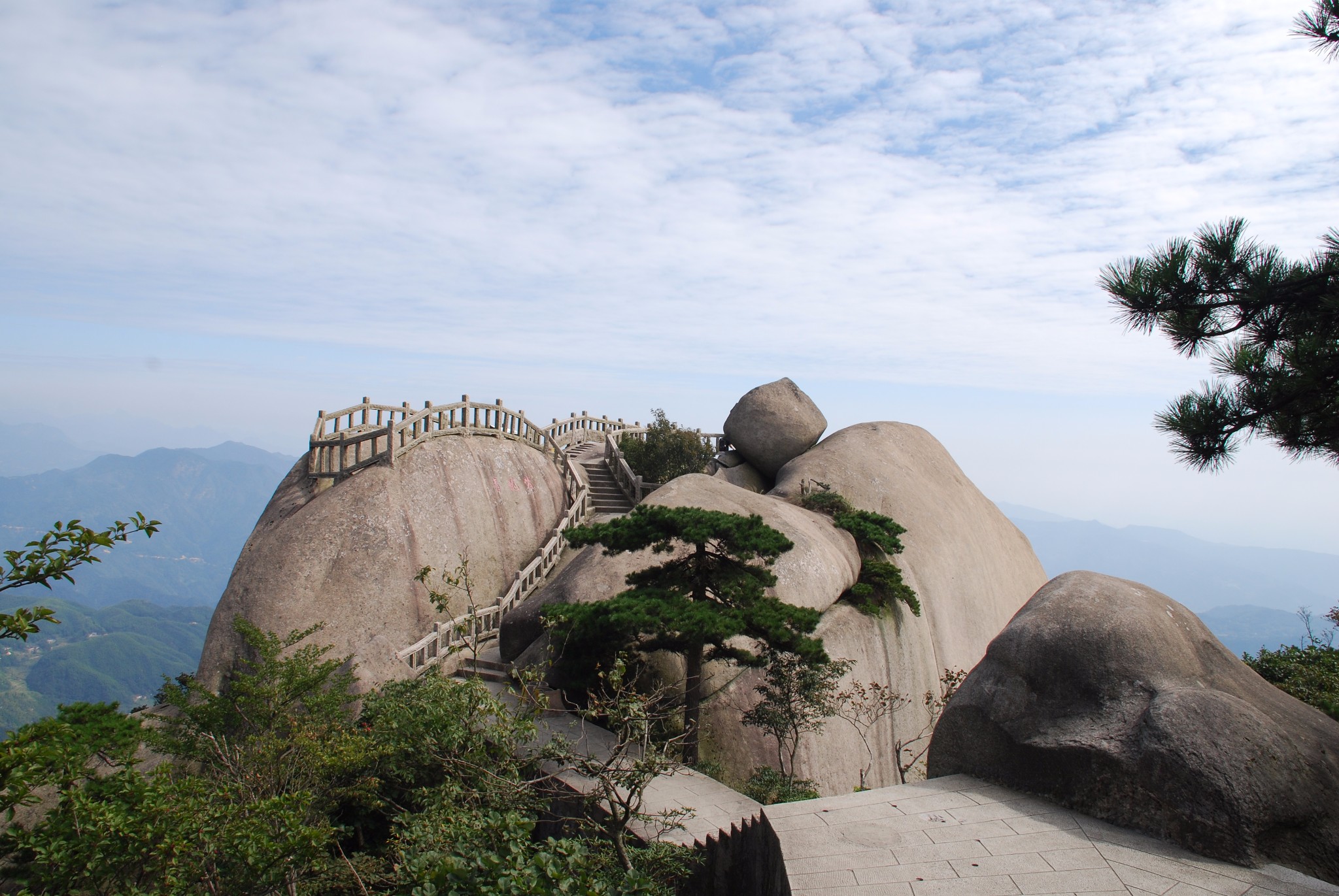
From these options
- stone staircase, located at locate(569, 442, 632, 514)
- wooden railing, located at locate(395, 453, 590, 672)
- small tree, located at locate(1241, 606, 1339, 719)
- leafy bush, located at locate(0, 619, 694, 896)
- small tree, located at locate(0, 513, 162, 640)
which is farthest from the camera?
stone staircase, located at locate(569, 442, 632, 514)

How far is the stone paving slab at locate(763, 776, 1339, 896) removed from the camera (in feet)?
22.7

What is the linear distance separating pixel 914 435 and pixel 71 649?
6350 inches

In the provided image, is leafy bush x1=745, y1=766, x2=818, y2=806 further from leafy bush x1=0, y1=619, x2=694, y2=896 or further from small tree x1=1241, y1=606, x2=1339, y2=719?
small tree x1=1241, y1=606, x2=1339, y2=719

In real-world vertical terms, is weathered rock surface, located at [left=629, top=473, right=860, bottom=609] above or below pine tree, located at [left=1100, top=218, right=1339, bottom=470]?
below

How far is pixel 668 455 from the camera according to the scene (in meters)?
25.5

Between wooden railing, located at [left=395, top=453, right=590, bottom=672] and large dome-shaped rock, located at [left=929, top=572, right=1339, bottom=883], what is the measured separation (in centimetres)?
645

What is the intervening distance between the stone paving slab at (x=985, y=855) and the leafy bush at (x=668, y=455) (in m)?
16.4

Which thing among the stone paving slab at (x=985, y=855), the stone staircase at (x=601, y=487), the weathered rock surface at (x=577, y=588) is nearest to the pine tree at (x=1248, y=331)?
the stone paving slab at (x=985, y=855)

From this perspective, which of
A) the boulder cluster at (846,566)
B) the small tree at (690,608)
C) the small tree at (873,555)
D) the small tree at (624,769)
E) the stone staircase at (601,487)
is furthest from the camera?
the stone staircase at (601,487)

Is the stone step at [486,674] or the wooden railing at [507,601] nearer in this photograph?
the stone step at [486,674]

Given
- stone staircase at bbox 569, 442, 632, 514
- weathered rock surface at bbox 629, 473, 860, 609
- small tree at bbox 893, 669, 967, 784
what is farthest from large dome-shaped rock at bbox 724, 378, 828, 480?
small tree at bbox 893, 669, 967, 784

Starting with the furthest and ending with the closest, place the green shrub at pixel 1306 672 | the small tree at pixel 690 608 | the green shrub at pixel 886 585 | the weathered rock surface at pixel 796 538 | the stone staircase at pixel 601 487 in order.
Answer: the stone staircase at pixel 601 487 → the green shrub at pixel 886 585 → the weathered rock surface at pixel 796 538 → the green shrub at pixel 1306 672 → the small tree at pixel 690 608

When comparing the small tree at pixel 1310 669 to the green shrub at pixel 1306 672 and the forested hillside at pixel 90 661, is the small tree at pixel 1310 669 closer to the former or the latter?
the green shrub at pixel 1306 672

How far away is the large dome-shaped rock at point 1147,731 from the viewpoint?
298 inches
